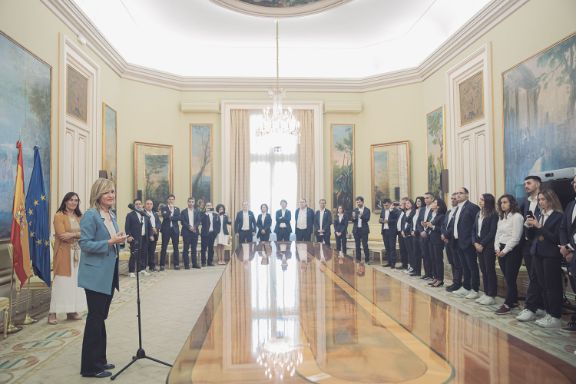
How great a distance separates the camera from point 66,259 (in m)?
5.52

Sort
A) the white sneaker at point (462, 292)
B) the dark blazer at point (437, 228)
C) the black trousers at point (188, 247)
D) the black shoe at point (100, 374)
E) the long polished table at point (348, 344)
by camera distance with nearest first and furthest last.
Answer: the long polished table at point (348, 344)
the black shoe at point (100, 374)
the white sneaker at point (462, 292)
the dark blazer at point (437, 228)
the black trousers at point (188, 247)

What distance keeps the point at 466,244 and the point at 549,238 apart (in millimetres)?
1766

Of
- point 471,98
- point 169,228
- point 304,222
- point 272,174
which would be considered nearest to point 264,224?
point 304,222

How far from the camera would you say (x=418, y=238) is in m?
9.05

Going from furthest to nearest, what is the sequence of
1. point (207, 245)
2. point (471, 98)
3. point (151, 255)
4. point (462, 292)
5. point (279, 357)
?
point (207, 245) → point (151, 255) → point (471, 98) → point (462, 292) → point (279, 357)

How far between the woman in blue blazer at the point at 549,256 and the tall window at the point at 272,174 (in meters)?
8.28

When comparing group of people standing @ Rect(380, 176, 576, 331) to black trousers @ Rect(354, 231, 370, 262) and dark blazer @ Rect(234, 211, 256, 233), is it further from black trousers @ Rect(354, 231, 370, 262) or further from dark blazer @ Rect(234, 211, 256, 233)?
dark blazer @ Rect(234, 211, 256, 233)

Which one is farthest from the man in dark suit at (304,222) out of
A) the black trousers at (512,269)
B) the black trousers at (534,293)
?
the black trousers at (534,293)

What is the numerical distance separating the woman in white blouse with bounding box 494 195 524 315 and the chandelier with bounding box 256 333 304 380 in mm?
4736

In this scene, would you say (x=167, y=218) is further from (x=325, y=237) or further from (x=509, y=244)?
(x=509, y=244)

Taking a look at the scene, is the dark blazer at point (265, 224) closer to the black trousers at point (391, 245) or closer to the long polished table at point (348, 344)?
the black trousers at point (391, 245)

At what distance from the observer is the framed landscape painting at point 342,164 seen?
42.6 ft

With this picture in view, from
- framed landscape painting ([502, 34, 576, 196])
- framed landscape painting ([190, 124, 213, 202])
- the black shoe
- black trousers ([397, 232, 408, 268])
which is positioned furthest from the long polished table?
framed landscape painting ([190, 124, 213, 202])

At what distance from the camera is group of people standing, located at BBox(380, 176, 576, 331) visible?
16.7 ft
